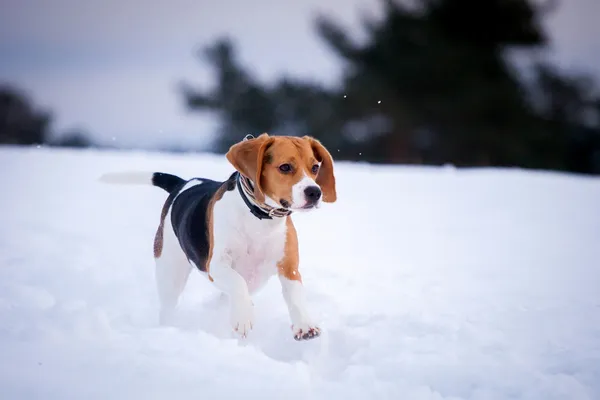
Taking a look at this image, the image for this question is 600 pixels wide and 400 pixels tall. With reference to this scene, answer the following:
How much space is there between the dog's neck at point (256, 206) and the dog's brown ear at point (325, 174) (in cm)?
33

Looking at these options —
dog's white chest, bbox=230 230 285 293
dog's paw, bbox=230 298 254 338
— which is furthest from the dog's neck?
dog's paw, bbox=230 298 254 338

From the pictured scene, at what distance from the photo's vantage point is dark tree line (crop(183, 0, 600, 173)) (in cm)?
2231

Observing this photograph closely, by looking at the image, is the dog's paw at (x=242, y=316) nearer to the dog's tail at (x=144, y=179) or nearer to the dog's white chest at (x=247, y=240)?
the dog's white chest at (x=247, y=240)

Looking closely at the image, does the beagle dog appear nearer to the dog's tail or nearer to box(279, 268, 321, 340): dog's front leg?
box(279, 268, 321, 340): dog's front leg

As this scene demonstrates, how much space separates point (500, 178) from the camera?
11.5m

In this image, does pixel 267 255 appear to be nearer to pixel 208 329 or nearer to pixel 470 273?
pixel 208 329

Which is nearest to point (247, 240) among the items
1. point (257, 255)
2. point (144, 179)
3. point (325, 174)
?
point (257, 255)

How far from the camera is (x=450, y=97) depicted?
22.3 meters

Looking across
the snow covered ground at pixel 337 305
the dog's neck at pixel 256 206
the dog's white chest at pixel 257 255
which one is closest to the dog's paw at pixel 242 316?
the snow covered ground at pixel 337 305

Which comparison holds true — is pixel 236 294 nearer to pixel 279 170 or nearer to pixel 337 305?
pixel 279 170

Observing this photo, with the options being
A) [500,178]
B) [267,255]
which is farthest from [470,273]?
[500,178]

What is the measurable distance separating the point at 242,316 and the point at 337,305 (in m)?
1.51

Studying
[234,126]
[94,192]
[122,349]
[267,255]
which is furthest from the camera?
[234,126]

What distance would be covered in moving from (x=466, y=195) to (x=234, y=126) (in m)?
15.7
